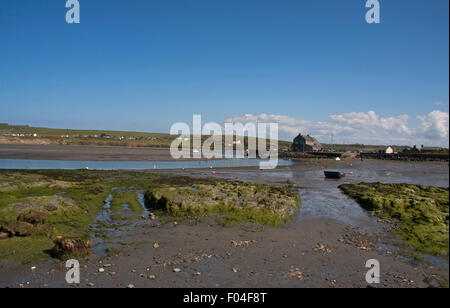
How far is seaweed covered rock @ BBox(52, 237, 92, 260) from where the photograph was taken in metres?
13.5

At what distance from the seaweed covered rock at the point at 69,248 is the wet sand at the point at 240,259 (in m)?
0.52

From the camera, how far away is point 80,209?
22406 mm

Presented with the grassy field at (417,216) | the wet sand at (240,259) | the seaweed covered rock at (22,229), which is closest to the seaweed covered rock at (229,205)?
the wet sand at (240,259)

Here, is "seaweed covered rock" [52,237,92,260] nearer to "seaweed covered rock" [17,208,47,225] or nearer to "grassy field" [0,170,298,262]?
"grassy field" [0,170,298,262]

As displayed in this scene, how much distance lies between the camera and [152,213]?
23.0 metres

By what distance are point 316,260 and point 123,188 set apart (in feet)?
87.8

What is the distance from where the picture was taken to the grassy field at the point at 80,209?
1480 cm

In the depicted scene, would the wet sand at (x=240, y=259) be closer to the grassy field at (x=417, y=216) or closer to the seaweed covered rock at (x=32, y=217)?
the grassy field at (x=417, y=216)

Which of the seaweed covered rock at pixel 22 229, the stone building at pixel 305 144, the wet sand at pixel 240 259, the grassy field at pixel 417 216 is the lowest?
the wet sand at pixel 240 259

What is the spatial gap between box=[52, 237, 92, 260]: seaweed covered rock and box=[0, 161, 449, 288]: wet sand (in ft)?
1.69

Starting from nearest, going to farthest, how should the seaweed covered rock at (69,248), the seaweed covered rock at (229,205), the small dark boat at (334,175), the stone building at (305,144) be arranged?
1. the seaweed covered rock at (69,248)
2. the seaweed covered rock at (229,205)
3. the small dark boat at (334,175)
4. the stone building at (305,144)

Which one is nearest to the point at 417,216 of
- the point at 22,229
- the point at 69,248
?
the point at 69,248

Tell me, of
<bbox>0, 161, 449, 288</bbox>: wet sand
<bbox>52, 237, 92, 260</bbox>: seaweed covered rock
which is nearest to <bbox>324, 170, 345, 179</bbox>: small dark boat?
<bbox>0, 161, 449, 288</bbox>: wet sand
